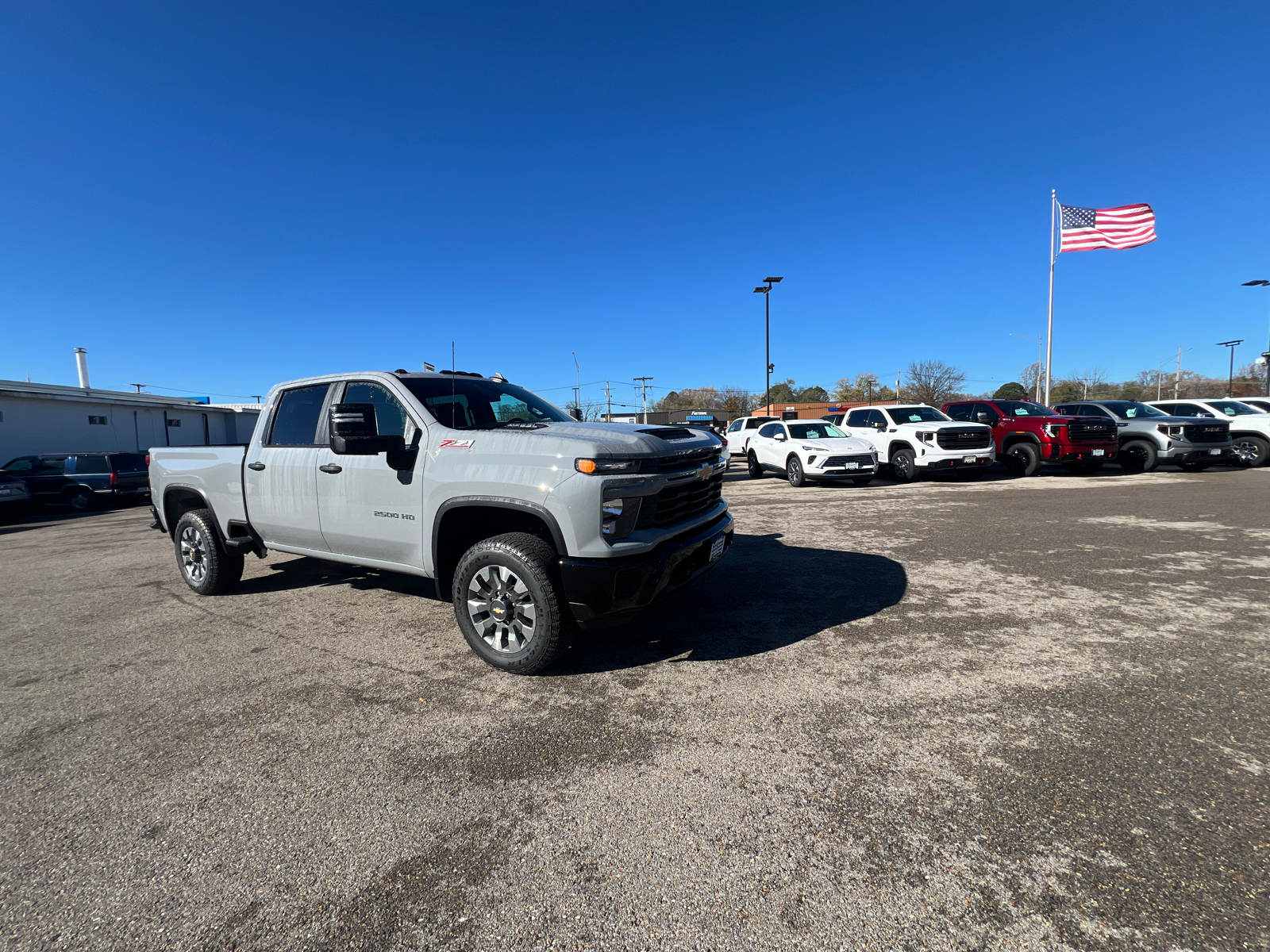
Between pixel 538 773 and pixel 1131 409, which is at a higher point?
pixel 1131 409

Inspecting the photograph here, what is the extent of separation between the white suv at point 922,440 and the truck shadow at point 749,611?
319 inches

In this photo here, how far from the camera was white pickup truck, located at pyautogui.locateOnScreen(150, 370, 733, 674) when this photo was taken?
3215 mm

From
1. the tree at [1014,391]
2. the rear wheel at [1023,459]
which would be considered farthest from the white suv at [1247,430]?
the tree at [1014,391]

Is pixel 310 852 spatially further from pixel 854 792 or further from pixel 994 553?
pixel 994 553

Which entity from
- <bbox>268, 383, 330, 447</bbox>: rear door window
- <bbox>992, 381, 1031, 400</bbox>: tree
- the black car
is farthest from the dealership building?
<bbox>992, 381, 1031, 400</bbox>: tree

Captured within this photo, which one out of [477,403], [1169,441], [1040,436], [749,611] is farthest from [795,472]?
[477,403]

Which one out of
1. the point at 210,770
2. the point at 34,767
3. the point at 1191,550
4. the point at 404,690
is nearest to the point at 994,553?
the point at 1191,550

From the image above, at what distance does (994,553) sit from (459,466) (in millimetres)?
5707

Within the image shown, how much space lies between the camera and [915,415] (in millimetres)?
14320

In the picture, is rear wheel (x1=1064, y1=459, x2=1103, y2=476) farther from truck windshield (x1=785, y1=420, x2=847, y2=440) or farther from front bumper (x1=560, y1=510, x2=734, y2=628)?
front bumper (x1=560, y1=510, x2=734, y2=628)

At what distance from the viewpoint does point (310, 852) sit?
207cm

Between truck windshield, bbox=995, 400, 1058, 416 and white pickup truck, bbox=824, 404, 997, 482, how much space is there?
1124 millimetres

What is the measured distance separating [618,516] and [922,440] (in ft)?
39.9

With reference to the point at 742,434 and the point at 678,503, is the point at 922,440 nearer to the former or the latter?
the point at 742,434
